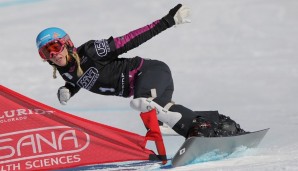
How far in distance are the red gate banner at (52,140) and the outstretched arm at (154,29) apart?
866 millimetres

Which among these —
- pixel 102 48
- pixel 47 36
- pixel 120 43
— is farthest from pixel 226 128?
pixel 47 36

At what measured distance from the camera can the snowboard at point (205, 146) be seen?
658 centimetres

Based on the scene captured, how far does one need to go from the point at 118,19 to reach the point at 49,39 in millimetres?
11607

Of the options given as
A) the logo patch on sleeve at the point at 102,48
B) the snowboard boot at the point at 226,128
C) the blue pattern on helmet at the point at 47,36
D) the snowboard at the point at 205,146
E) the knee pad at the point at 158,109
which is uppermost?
the blue pattern on helmet at the point at 47,36

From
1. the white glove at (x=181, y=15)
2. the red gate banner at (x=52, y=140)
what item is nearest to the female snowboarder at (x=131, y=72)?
the white glove at (x=181, y=15)

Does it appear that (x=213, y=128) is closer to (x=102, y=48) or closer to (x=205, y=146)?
(x=205, y=146)

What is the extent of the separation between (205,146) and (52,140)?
1.56 m

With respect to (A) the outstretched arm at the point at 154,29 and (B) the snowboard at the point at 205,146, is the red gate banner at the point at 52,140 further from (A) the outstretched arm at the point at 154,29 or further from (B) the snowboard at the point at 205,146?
(A) the outstretched arm at the point at 154,29

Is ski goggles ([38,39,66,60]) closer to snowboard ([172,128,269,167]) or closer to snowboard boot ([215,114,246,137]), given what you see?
snowboard ([172,128,269,167])

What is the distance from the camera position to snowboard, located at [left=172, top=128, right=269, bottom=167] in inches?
259

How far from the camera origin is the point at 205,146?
671 cm

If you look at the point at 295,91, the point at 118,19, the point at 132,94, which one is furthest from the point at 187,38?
the point at 132,94

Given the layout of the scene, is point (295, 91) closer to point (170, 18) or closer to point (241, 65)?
point (241, 65)

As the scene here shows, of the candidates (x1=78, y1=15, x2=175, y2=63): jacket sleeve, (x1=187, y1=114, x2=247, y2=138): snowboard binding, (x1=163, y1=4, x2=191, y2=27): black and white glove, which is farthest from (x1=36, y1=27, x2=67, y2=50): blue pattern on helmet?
(x1=187, y1=114, x2=247, y2=138): snowboard binding
